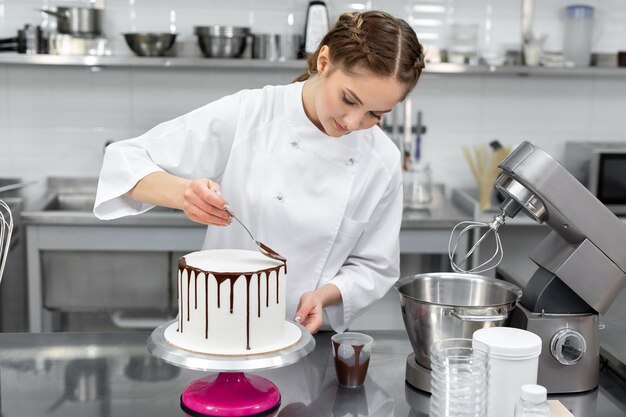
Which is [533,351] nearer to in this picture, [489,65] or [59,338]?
[59,338]

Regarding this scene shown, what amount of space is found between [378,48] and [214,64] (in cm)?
199

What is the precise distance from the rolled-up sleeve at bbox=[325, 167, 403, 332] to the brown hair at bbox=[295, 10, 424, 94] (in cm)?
39

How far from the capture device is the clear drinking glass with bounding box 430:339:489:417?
131 centimetres

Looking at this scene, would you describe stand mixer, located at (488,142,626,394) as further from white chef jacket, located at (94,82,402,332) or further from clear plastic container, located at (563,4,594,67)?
clear plastic container, located at (563,4,594,67)

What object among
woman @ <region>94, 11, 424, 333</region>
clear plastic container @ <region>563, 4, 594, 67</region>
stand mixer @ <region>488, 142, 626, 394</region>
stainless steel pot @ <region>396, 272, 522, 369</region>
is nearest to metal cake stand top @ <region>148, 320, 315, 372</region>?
stainless steel pot @ <region>396, 272, 522, 369</region>

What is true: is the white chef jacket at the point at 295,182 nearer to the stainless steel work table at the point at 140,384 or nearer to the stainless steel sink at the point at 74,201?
the stainless steel work table at the point at 140,384

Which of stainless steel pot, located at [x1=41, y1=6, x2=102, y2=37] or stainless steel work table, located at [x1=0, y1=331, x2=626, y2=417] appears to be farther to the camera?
stainless steel pot, located at [x1=41, y1=6, x2=102, y2=37]

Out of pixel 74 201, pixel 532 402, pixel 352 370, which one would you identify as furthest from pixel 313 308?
pixel 74 201

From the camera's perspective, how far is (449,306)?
4.88ft

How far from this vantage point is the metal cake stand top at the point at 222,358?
1350 mm

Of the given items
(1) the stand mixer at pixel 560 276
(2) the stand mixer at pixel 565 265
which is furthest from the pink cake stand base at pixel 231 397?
(2) the stand mixer at pixel 565 265

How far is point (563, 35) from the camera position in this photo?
3.95 meters

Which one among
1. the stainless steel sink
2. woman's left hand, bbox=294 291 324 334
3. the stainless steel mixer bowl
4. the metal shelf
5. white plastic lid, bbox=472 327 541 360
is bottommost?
the stainless steel sink

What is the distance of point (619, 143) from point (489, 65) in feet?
2.70
